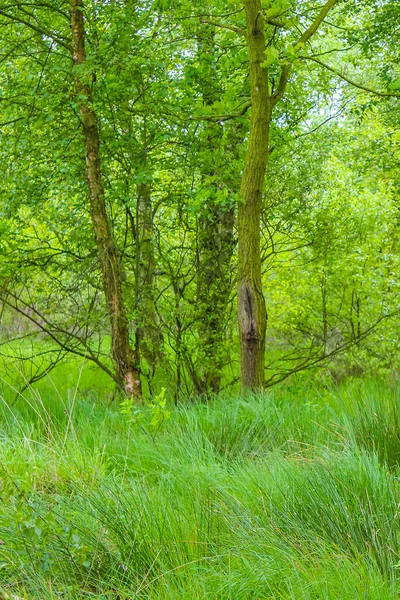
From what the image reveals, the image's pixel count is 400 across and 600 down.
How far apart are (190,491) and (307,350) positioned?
7445mm

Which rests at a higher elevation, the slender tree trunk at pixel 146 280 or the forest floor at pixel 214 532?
the slender tree trunk at pixel 146 280

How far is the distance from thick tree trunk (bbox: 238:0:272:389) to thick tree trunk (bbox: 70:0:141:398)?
1586 mm

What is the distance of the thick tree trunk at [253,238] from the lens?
20.2ft

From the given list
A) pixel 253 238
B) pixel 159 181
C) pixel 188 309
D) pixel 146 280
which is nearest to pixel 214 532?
pixel 253 238

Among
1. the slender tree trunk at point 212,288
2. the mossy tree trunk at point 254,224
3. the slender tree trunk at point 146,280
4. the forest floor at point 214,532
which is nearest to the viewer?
the forest floor at point 214,532

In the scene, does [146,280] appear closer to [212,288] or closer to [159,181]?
[212,288]

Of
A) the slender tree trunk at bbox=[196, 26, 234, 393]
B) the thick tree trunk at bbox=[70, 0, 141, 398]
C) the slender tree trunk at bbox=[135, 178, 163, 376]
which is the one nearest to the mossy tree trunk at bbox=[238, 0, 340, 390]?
the thick tree trunk at bbox=[70, 0, 141, 398]

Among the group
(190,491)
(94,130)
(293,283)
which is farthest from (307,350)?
(190,491)

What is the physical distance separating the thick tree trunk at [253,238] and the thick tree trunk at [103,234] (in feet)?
5.20

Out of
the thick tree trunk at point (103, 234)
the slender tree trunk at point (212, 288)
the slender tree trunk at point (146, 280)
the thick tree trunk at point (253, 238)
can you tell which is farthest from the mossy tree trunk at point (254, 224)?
the slender tree trunk at point (212, 288)

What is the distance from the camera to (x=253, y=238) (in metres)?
6.39

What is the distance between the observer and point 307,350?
1079 cm

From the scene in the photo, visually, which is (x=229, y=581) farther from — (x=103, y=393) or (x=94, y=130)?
(x=103, y=393)

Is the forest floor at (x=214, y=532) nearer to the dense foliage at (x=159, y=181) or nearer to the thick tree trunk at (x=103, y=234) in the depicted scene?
the dense foliage at (x=159, y=181)
